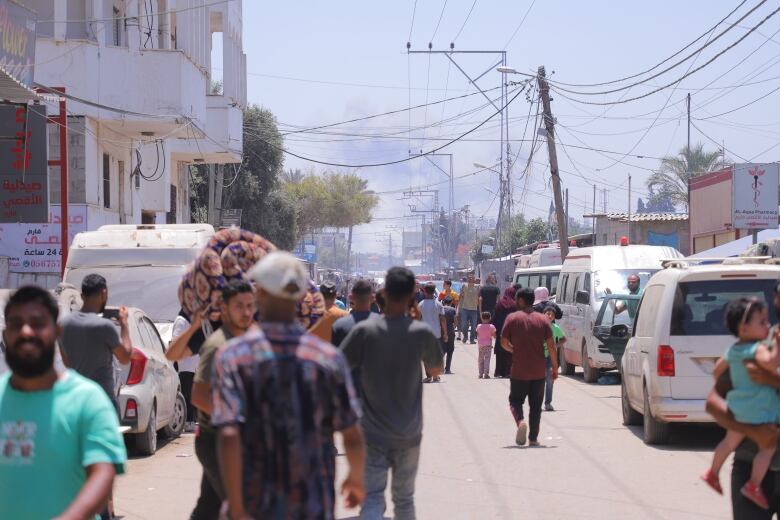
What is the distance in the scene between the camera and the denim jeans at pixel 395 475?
717cm

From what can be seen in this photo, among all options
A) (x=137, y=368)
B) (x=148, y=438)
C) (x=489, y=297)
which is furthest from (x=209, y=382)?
(x=489, y=297)

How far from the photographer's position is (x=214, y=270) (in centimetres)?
707

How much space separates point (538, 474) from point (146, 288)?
8760 millimetres

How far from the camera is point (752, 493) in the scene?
19.7 feet

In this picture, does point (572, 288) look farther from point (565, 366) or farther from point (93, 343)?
point (93, 343)

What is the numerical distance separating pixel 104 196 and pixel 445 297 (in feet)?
28.4

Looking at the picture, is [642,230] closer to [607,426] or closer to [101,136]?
[101,136]

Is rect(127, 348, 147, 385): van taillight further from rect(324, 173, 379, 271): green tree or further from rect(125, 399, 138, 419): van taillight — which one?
rect(324, 173, 379, 271): green tree

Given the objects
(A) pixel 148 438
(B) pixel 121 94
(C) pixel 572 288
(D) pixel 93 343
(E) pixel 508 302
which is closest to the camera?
(D) pixel 93 343

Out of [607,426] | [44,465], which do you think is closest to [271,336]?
[44,465]

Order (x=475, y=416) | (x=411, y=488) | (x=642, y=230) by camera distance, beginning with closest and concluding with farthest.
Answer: (x=411, y=488)
(x=475, y=416)
(x=642, y=230)

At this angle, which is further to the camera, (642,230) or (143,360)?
(642,230)

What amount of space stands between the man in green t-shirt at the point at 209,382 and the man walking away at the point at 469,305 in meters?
23.4

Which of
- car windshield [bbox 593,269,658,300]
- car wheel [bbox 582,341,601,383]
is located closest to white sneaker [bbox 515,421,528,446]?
car wheel [bbox 582,341,601,383]
